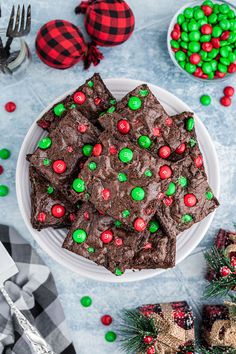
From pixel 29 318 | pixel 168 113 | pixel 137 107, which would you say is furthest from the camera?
pixel 29 318

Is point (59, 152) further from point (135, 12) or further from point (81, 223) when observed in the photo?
point (135, 12)

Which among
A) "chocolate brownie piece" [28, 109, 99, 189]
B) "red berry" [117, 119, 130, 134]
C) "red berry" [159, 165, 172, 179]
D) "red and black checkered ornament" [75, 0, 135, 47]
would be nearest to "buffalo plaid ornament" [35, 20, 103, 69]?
"red and black checkered ornament" [75, 0, 135, 47]

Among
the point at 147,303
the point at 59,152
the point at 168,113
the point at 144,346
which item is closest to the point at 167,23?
the point at 168,113

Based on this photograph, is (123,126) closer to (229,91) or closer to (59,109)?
(59,109)

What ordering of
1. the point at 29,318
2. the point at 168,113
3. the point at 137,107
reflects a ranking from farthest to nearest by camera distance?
the point at 29,318
the point at 168,113
the point at 137,107

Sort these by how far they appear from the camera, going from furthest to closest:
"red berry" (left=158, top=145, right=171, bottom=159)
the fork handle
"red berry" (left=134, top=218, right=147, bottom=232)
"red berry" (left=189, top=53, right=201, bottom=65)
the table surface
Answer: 1. the table surface
2. "red berry" (left=189, top=53, right=201, bottom=65)
3. the fork handle
4. "red berry" (left=158, top=145, right=171, bottom=159)
5. "red berry" (left=134, top=218, right=147, bottom=232)

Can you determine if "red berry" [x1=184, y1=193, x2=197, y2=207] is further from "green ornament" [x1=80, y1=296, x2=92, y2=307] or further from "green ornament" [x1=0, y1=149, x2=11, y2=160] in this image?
"green ornament" [x1=0, y1=149, x2=11, y2=160]
